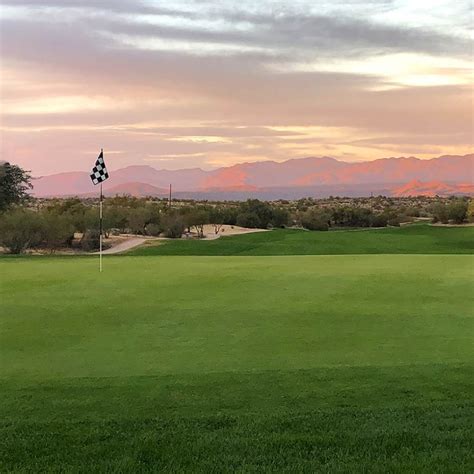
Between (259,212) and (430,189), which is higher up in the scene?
(430,189)

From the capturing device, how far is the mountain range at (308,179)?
120 metres

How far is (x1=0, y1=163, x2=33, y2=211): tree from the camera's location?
22889 millimetres

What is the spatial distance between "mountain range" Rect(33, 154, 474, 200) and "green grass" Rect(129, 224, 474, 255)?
246 ft

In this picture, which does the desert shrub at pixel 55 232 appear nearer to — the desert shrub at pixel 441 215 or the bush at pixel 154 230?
the bush at pixel 154 230

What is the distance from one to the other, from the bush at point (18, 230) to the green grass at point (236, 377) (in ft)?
51.6

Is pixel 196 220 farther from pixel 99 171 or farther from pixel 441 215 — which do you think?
pixel 441 215

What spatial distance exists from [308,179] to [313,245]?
477 ft

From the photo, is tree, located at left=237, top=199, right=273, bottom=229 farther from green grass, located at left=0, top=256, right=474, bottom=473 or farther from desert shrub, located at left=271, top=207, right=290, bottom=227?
green grass, located at left=0, top=256, right=474, bottom=473

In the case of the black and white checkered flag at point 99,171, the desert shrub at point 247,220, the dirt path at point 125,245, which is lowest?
the dirt path at point 125,245

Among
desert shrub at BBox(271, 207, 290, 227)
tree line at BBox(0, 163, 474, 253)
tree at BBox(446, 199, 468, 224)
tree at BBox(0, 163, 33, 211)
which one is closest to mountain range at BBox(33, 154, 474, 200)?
tree line at BBox(0, 163, 474, 253)

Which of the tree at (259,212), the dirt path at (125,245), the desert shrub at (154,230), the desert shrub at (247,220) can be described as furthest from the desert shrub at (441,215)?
the dirt path at (125,245)

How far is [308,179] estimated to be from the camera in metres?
171

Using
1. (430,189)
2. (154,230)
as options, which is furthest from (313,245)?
(430,189)

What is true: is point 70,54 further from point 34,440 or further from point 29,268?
point 34,440
